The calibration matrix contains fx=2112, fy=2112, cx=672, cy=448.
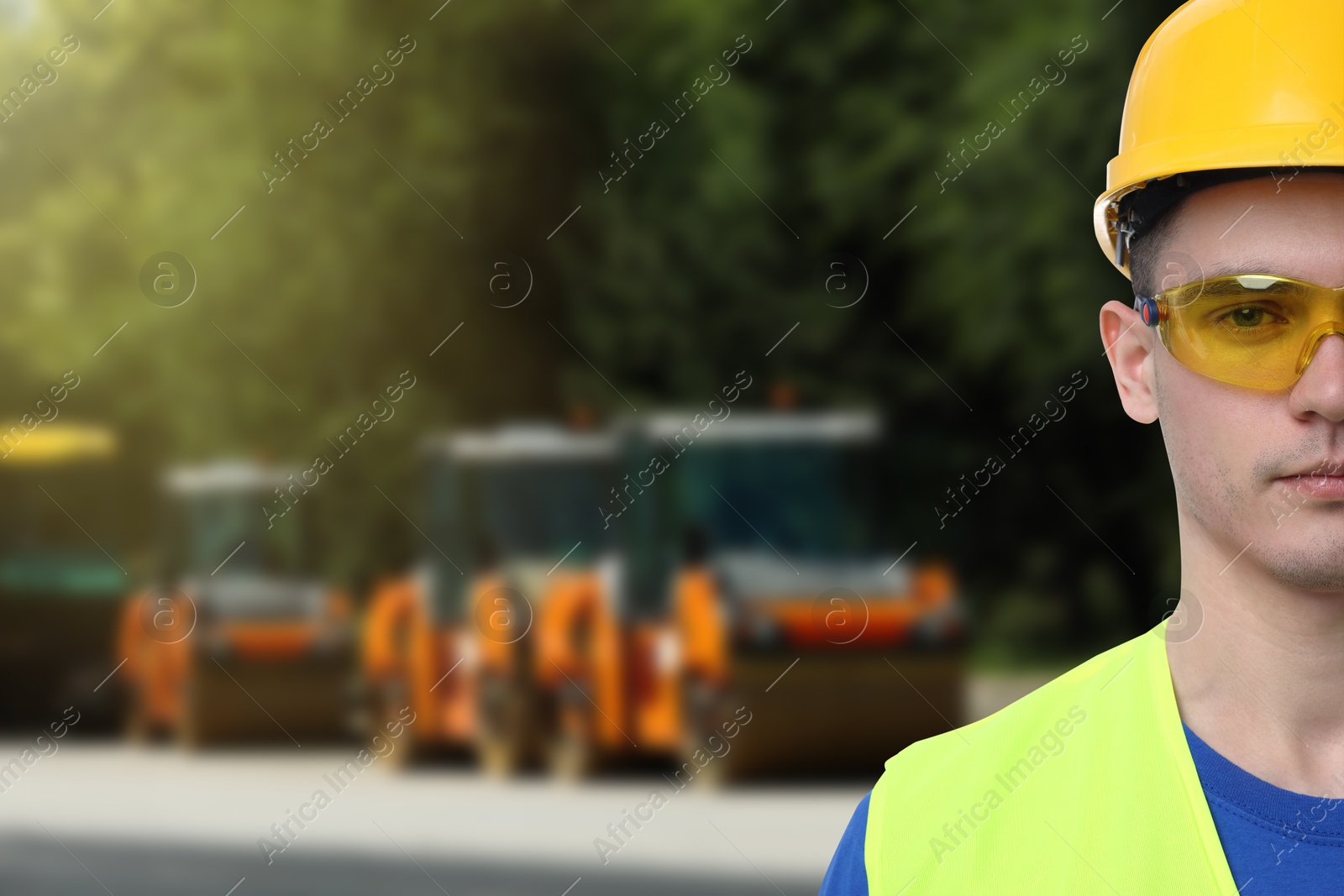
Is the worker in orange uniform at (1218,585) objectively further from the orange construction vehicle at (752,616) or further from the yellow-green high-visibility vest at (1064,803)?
the orange construction vehicle at (752,616)

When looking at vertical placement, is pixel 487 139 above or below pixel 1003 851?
below

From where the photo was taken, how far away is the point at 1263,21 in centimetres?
196

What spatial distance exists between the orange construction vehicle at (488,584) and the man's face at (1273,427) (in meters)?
12.5

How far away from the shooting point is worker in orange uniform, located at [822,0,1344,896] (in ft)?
6.26

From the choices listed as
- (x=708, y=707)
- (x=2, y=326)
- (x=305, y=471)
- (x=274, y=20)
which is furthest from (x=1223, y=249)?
(x=2, y=326)

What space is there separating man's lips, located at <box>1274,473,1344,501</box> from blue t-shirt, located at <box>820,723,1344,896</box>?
0.84 feet

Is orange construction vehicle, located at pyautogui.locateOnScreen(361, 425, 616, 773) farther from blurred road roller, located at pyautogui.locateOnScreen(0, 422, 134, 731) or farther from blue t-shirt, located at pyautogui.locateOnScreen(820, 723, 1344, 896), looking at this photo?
blue t-shirt, located at pyautogui.locateOnScreen(820, 723, 1344, 896)

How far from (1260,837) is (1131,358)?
54 centimetres

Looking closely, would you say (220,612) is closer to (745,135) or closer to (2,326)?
(745,135)

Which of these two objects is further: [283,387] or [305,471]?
[283,387]

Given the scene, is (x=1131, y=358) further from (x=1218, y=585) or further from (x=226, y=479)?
(x=226, y=479)

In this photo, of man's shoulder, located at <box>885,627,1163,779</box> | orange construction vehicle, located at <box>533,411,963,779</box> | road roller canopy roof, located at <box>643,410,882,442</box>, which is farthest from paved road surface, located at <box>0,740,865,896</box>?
man's shoulder, located at <box>885,627,1163,779</box>

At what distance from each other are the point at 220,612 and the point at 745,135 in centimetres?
763

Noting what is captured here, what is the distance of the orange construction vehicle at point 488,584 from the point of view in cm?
1485
